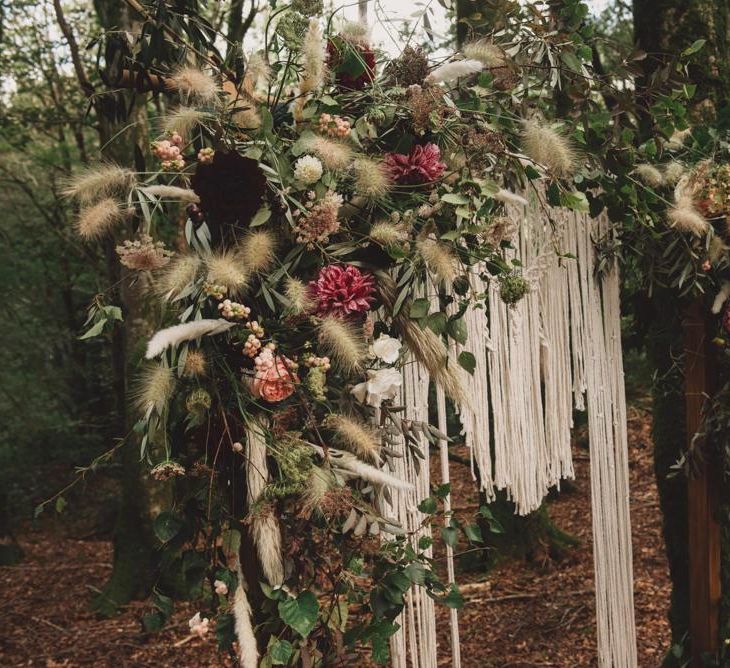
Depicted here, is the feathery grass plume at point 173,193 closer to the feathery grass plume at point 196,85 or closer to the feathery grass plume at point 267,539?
the feathery grass plume at point 196,85

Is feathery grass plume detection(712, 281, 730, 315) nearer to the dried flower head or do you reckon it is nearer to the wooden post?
the wooden post

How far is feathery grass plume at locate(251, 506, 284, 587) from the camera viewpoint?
105 cm

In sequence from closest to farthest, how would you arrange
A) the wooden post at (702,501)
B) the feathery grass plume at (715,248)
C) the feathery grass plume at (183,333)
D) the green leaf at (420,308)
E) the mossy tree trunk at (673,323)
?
the feathery grass plume at (183,333) → the green leaf at (420,308) → the feathery grass plume at (715,248) → the wooden post at (702,501) → the mossy tree trunk at (673,323)

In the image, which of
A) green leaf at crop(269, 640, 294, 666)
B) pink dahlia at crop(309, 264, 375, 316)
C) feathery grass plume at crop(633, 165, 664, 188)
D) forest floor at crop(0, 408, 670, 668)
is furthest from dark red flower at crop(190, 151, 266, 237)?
forest floor at crop(0, 408, 670, 668)

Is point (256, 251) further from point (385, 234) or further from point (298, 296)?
point (385, 234)

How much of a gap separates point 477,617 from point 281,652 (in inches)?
107

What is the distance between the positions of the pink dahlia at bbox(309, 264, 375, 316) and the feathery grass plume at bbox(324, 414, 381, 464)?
163 mm

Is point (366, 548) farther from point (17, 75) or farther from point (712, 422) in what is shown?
point (17, 75)

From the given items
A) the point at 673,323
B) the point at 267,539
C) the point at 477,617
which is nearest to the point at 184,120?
the point at 267,539

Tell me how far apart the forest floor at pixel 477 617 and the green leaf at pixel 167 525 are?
1.74 m

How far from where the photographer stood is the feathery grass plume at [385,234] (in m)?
1.13

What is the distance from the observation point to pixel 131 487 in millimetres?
3691

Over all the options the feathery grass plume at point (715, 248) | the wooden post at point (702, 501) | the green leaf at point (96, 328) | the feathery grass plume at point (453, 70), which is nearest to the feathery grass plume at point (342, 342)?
the green leaf at point (96, 328)

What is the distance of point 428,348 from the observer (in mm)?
1223
